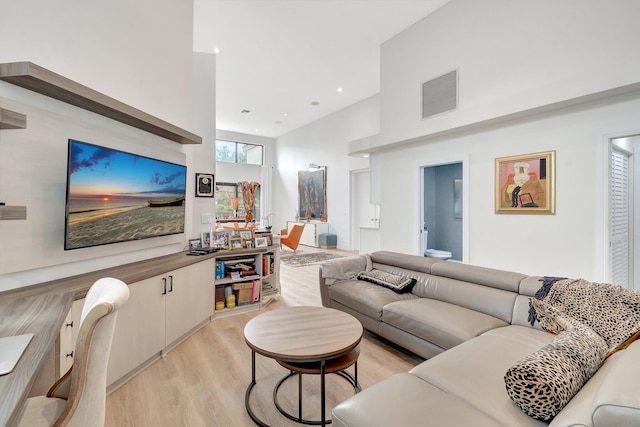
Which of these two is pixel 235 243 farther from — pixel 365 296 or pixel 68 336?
pixel 68 336

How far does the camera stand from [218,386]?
2135 millimetres

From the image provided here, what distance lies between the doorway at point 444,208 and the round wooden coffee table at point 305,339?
15.5 feet

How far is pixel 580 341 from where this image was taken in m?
1.31

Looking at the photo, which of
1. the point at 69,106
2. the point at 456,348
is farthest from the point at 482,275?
the point at 69,106

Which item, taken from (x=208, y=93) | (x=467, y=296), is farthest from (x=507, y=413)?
(x=208, y=93)

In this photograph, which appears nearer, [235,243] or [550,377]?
[550,377]

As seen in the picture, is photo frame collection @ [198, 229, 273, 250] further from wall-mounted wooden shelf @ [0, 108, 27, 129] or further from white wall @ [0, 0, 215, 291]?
wall-mounted wooden shelf @ [0, 108, 27, 129]

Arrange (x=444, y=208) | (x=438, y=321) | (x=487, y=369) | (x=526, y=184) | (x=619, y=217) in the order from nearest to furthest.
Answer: (x=487, y=369)
(x=438, y=321)
(x=619, y=217)
(x=526, y=184)
(x=444, y=208)

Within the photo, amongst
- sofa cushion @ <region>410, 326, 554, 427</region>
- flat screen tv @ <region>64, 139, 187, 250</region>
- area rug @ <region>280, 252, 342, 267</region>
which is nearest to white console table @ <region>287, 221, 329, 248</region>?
area rug @ <region>280, 252, 342, 267</region>

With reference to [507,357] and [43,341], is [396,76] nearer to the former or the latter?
[507,357]

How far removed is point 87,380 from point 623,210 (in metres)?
4.69

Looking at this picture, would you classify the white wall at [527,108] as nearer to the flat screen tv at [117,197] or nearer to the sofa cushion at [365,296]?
the sofa cushion at [365,296]

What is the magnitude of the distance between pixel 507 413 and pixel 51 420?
1.76 metres

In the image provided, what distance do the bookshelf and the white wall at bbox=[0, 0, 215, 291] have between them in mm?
635
